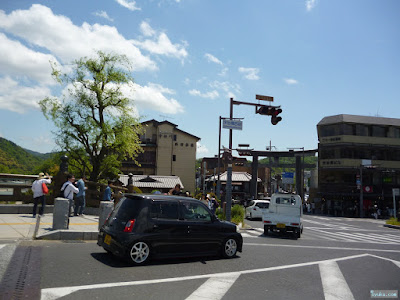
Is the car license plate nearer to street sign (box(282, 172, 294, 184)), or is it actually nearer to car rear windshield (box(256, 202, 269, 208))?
car rear windshield (box(256, 202, 269, 208))

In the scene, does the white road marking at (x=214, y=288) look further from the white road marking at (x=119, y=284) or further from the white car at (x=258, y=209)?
the white car at (x=258, y=209)

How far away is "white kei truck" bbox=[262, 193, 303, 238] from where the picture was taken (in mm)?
14625

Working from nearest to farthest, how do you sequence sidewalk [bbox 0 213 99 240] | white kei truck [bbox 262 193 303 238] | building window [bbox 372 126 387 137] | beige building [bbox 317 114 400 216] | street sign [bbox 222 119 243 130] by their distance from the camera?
sidewalk [bbox 0 213 99 240] → white kei truck [bbox 262 193 303 238] → street sign [bbox 222 119 243 130] → beige building [bbox 317 114 400 216] → building window [bbox 372 126 387 137]

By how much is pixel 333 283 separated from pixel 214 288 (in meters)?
2.52

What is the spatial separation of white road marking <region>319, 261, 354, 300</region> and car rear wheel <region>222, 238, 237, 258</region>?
211 cm

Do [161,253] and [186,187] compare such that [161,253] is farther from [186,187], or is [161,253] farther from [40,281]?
[186,187]

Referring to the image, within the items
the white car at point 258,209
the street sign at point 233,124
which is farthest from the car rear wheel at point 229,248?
the white car at point 258,209

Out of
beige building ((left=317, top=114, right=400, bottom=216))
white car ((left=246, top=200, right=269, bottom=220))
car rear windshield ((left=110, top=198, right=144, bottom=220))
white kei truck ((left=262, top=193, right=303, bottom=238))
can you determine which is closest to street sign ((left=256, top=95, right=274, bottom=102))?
white kei truck ((left=262, top=193, right=303, bottom=238))

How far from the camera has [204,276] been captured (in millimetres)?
6312

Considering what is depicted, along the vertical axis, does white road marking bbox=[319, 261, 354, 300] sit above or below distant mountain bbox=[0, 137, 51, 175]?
below

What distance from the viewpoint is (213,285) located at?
5734mm

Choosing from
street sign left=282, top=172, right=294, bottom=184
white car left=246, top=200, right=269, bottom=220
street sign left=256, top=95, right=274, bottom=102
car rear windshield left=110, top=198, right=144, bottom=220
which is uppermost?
street sign left=256, top=95, right=274, bottom=102

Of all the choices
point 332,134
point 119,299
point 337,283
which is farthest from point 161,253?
point 332,134

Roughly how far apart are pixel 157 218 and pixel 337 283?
12.8 feet
